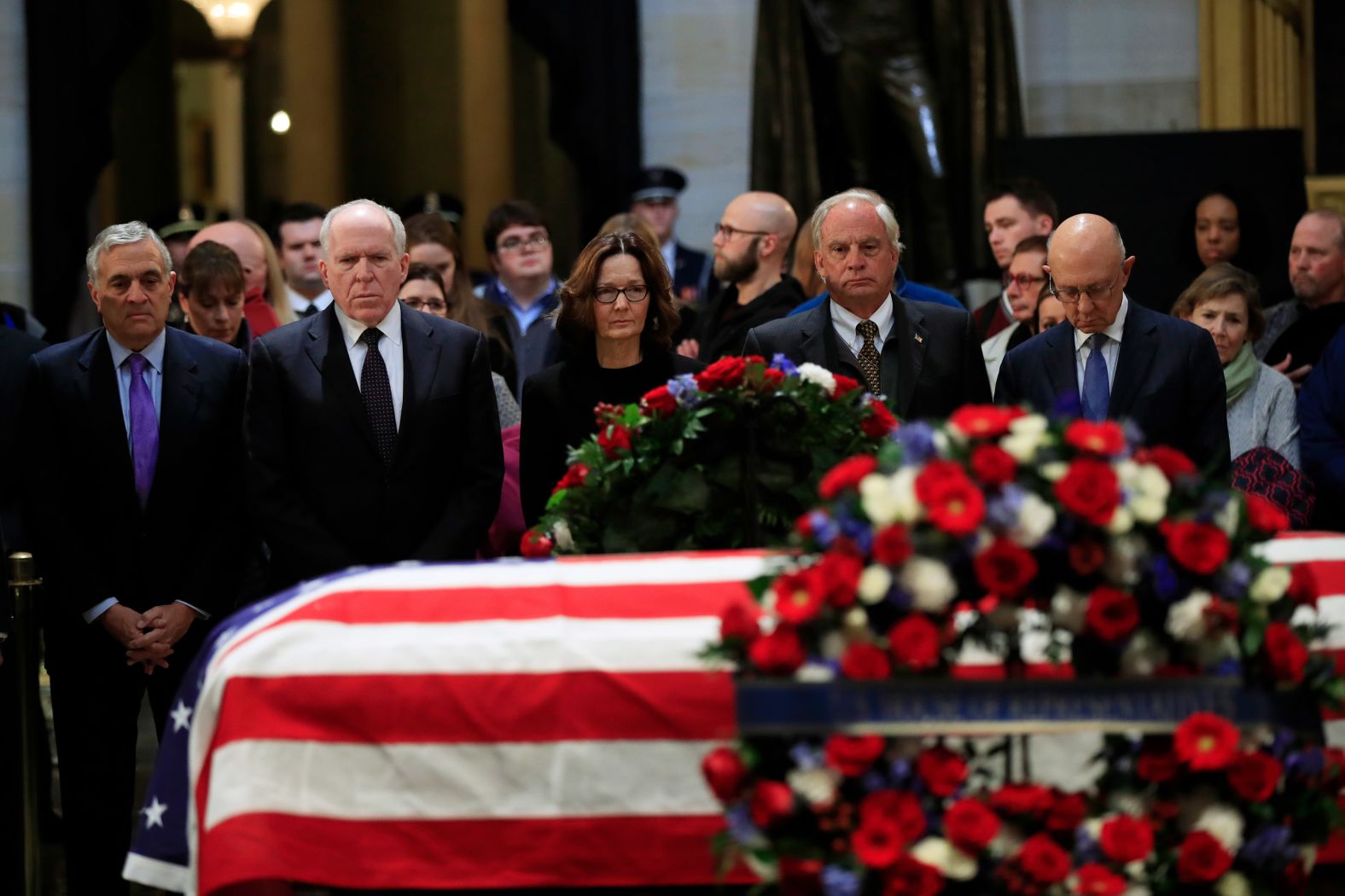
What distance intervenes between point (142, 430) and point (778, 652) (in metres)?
2.47

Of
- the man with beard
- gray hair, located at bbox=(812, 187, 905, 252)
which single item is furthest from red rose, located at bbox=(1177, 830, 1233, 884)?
the man with beard

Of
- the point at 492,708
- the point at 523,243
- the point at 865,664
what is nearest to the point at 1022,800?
the point at 865,664

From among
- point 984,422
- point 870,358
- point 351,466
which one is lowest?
point 351,466

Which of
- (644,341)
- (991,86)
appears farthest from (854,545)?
(991,86)

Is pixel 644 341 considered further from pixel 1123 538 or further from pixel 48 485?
pixel 1123 538

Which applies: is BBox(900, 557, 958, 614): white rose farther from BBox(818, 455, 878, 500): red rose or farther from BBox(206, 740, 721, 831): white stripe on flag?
BBox(206, 740, 721, 831): white stripe on flag

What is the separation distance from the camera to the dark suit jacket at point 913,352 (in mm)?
4875

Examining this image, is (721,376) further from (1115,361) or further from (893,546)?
(1115,361)

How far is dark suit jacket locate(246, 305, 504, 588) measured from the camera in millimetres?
4578

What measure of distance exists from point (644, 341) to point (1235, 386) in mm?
1832

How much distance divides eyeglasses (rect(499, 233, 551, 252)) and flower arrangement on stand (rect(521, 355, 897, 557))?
10.6 feet

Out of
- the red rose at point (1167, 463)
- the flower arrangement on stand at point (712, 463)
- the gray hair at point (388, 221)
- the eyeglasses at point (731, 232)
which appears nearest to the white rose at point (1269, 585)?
the red rose at point (1167, 463)

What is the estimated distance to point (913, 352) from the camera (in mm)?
4926

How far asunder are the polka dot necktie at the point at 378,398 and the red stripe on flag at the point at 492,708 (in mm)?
1350
